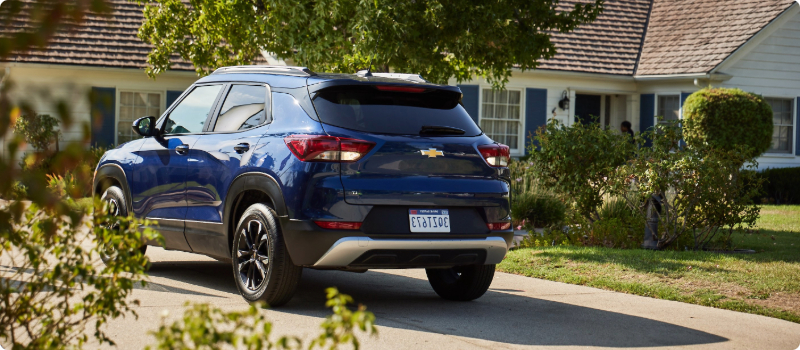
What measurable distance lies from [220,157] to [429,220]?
69.9 inches

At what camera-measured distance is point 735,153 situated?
32.7ft

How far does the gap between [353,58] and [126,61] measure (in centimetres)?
968

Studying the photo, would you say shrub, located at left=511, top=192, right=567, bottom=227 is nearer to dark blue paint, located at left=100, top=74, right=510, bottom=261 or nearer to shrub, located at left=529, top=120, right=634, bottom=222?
shrub, located at left=529, top=120, right=634, bottom=222

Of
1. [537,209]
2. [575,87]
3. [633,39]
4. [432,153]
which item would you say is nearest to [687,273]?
[432,153]

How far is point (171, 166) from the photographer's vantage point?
737cm

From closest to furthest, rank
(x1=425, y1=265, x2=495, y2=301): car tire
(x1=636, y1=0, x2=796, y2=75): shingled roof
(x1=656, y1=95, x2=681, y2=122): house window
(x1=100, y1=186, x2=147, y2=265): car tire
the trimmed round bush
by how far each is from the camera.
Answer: (x1=425, y1=265, x2=495, y2=301): car tire, (x1=100, y1=186, x2=147, y2=265): car tire, the trimmed round bush, (x1=636, y1=0, x2=796, y2=75): shingled roof, (x1=656, y1=95, x2=681, y2=122): house window

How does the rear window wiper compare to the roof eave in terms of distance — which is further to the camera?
the roof eave

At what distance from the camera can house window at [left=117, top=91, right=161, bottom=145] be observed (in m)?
20.0

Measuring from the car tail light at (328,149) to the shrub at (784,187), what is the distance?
51.9 feet

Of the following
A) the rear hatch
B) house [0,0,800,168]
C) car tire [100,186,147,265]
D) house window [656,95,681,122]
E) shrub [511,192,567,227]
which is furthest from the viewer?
house window [656,95,681,122]

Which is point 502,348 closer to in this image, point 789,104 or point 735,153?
point 735,153

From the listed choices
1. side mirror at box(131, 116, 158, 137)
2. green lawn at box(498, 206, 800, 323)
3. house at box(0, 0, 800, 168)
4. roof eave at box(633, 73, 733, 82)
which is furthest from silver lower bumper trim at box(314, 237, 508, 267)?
roof eave at box(633, 73, 733, 82)

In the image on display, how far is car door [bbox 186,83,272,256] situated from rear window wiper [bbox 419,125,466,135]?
1.17 m

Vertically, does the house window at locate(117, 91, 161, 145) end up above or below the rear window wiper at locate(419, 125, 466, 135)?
above
